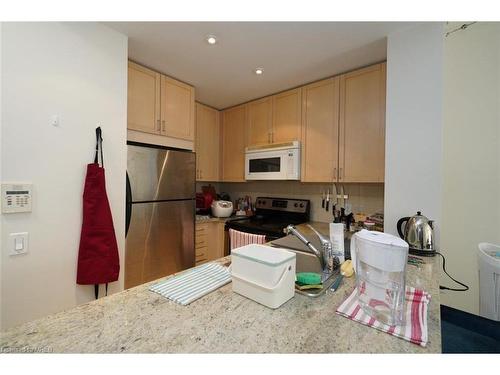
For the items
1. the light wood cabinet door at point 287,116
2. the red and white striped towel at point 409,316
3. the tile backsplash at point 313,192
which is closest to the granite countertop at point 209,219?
the tile backsplash at point 313,192

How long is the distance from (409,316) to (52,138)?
6.18ft

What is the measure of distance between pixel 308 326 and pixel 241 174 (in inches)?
90.8

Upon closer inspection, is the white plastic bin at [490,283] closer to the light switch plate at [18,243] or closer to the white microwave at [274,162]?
the white microwave at [274,162]

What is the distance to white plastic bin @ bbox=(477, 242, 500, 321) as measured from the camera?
109 centimetres

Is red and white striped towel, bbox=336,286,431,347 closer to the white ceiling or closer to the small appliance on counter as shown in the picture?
the white ceiling

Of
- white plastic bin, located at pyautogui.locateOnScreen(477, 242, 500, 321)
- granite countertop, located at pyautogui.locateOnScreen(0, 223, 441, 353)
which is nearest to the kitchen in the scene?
granite countertop, located at pyautogui.locateOnScreen(0, 223, 441, 353)

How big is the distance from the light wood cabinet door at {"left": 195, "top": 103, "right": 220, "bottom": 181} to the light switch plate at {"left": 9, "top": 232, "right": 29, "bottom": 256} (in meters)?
1.75

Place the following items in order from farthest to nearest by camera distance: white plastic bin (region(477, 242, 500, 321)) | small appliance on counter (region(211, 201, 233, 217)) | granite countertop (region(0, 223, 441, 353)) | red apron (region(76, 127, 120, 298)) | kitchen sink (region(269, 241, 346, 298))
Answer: small appliance on counter (region(211, 201, 233, 217))
red apron (region(76, 127, 120, 298))
white plastic bin (region(477, 242, 500, 321))
kitchen sink (region(269, 241, 346, 298))
granite countertop (region(0, 223, 441, 353))

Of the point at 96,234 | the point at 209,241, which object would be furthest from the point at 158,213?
the point at 209,241

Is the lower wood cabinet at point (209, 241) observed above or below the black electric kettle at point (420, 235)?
below

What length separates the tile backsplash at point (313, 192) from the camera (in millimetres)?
2166

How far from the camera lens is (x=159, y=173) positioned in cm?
192

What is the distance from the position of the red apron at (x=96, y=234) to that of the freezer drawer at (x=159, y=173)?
312 mm
